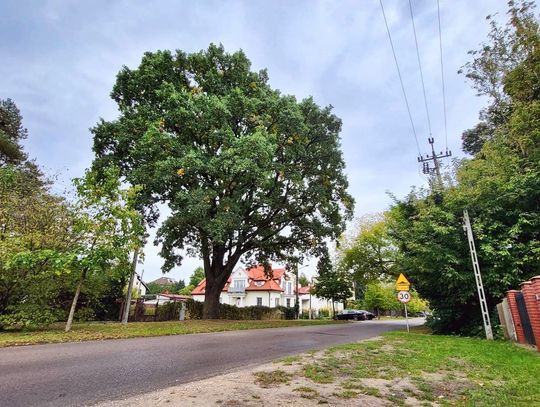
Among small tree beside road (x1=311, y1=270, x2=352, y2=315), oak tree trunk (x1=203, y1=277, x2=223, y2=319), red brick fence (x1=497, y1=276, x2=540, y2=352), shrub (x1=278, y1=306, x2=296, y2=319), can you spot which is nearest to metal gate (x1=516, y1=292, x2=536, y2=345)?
red brick fence (x1=497, y1=276, x2=540, y2=352)

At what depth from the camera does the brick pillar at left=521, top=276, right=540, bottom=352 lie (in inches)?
348

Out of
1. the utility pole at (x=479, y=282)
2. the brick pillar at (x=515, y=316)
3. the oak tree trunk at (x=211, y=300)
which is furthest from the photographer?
the oak tree trunk at (x=211, y=300)

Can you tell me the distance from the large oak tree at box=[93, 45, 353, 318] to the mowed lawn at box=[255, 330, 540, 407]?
1055 centimetres

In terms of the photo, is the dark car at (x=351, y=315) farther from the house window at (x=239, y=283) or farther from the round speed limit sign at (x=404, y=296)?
the round speed limit sign at (x=404, y=296)

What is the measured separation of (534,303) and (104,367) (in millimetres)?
10492

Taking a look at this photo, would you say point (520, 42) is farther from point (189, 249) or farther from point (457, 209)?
point (189, 249)

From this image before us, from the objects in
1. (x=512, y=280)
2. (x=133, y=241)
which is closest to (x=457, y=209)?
(x=512, y=280)

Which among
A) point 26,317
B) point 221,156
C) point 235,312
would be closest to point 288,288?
point 235,312

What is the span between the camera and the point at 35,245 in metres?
12.7

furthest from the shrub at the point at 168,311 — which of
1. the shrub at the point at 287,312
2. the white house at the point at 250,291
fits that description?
the white house at the point at 250,291

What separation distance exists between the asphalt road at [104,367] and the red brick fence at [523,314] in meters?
6.41

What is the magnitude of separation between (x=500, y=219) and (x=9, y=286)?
19.7 m

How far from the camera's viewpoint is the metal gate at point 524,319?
32.6 ft

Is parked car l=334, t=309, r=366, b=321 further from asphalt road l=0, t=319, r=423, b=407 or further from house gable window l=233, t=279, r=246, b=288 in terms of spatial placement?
asphalt road l=0, t=319, r=423, b=407
